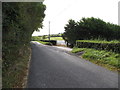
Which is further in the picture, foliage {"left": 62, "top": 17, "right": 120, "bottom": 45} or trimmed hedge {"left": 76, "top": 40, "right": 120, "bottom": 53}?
foliage {"left": 62, "top": 17, "right": 120, "bottom": 45}

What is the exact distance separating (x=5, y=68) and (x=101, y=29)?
26.6m

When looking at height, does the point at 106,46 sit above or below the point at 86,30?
below

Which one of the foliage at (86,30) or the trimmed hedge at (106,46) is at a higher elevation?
the foliage at (86,30)

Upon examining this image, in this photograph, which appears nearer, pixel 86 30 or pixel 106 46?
pixel 106 46

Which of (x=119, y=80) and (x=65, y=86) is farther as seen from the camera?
(x=119, y=80)

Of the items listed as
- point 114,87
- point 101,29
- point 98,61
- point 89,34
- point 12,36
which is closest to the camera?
point 114,87

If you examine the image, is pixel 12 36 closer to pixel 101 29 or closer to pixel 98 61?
pixel 98 61

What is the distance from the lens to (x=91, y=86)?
4633mm

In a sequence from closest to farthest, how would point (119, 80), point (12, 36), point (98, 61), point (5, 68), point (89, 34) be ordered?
1. point (5, 68)
2. point (119, 80)
3. point (12, 36)
4. point (98, 61)
5. point (89, 34)

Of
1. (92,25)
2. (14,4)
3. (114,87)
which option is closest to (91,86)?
(114,87)

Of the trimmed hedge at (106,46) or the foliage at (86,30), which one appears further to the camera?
the foliage at (86,30)

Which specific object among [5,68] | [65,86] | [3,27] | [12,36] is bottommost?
[65,86]

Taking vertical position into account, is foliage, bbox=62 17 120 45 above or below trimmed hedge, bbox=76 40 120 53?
above

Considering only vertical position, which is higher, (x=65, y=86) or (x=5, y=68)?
(x=5, y=68)
